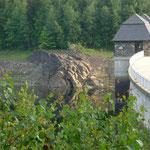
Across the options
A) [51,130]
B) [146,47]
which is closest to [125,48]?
[146,47]

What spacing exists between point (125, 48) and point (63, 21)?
1245 inches

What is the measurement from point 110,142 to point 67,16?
51934 mm

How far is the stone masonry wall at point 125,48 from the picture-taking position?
88.1 ft

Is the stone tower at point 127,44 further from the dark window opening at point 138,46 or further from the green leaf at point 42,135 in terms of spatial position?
the green leaf at point 42,135

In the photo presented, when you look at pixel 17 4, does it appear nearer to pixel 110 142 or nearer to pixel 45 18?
pixel 45 18

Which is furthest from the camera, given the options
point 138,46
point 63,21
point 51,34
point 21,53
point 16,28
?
point 16,28

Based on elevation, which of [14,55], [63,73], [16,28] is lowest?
[14,55]

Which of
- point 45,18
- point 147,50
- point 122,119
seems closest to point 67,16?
point 45,18

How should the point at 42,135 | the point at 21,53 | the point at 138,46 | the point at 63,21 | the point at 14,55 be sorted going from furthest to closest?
the point at 63,21, the point at 21,53, the point at 14,55, the point at 138,46, the point at 42,135

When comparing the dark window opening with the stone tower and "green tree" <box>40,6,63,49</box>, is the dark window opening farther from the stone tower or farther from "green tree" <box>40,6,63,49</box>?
"green tree" <box>40,6,63,49</box>

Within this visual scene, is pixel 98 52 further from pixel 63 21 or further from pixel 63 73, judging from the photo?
pixel 63 73

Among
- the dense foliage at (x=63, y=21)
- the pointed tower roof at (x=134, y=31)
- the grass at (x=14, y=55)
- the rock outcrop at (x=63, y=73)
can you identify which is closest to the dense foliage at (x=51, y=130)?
the pointed tower roof at (x=134, y=31)

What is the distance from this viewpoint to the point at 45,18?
59406 millimetres

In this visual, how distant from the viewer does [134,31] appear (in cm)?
2777
